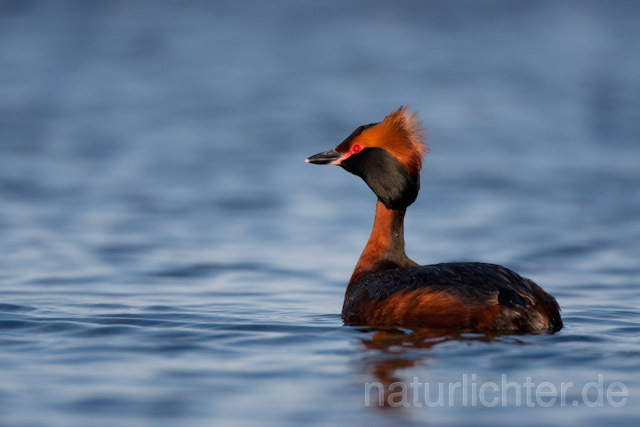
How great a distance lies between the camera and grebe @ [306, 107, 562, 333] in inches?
314

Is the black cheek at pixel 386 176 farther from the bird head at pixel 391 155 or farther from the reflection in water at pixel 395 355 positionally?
the reflection in water at pixel 395 355

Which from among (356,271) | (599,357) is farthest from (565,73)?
(599,357)

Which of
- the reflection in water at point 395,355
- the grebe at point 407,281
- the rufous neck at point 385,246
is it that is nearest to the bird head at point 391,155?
the grebe at point 407,281

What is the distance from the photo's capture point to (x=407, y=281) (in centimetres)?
846

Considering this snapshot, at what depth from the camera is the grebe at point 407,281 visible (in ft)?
26.2

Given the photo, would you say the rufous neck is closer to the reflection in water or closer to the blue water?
the blue water

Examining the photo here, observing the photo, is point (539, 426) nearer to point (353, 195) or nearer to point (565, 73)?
point (353, 195)

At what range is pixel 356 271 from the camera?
9.68m

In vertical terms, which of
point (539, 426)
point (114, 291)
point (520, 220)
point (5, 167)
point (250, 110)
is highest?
point (250, 110)

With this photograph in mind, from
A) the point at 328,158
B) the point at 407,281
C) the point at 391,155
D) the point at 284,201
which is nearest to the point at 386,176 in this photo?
the point at 391,155

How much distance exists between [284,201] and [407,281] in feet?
27.7

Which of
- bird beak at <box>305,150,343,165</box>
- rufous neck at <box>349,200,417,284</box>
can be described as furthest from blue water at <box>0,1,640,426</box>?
bird beak at <box>305,150,343,165</box>

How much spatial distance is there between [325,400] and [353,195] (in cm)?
1129

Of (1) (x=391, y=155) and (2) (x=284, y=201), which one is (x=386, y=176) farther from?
(2) (x=284, y=201)
